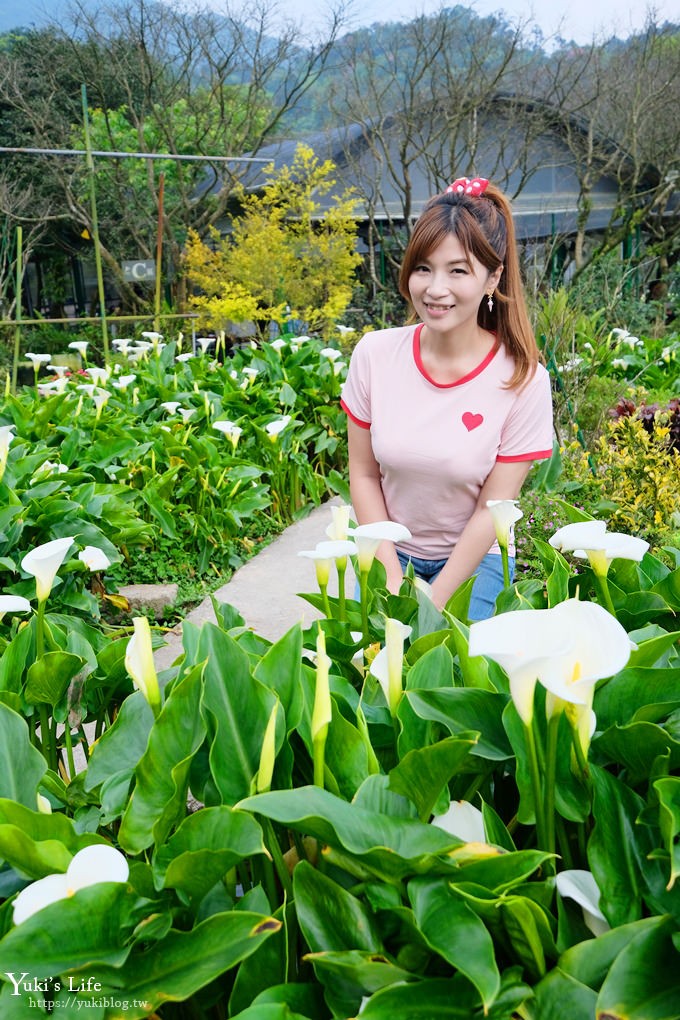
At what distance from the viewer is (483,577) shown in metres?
2.65

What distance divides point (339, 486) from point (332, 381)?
2.11 meters

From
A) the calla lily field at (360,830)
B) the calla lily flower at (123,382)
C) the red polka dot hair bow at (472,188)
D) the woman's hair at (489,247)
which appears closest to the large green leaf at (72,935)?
the calla lily field at (360,830)

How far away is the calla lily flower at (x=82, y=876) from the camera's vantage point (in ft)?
2.82

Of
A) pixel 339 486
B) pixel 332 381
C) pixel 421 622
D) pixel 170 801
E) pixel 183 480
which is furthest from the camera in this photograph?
pixel 332 381

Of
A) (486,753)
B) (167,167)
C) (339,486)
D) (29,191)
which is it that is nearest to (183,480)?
(339,486)

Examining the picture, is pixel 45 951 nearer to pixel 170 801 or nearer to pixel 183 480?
pixel 170 801

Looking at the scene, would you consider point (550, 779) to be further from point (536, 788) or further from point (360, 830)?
point (360, 830)

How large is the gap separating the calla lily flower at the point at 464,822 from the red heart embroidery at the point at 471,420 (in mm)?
1568

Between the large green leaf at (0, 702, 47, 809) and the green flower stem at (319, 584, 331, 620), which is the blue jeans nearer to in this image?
the green flower stem at (319, 584, 331, 620)

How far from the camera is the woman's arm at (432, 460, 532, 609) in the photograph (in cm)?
245

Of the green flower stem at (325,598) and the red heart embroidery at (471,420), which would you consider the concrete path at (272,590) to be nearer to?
the red heart embroidery at (471,420)

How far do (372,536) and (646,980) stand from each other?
0.69m

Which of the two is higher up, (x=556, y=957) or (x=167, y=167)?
(x=167, y=167)

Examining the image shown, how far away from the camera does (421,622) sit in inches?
60.5
